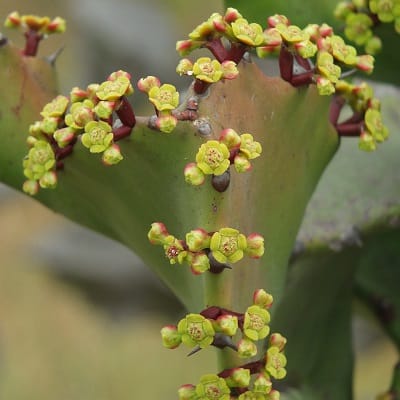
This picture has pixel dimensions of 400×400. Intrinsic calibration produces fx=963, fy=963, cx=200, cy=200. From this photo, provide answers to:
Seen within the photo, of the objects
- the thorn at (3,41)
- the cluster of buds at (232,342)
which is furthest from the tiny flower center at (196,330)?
the thorn at (3,41)

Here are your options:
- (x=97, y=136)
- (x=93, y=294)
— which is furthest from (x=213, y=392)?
(x=93, y=294)

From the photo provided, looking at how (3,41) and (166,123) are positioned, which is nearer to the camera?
(166,123)

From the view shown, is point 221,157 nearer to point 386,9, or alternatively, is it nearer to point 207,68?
point 207,68

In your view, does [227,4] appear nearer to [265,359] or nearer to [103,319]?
[265,359]

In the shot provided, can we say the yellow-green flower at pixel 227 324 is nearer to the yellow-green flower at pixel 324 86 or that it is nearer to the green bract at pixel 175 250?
the green bract at pixel 175 250

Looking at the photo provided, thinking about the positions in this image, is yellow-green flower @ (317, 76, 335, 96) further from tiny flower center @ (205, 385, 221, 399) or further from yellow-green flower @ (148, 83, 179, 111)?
tiny flower center @ (205, 385, 221, 399)

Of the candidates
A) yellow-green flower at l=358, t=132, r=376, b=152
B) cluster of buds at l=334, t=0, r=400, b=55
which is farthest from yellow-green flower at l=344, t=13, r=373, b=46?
yellow-green flower at l=358, t=132, r=376, b=152
